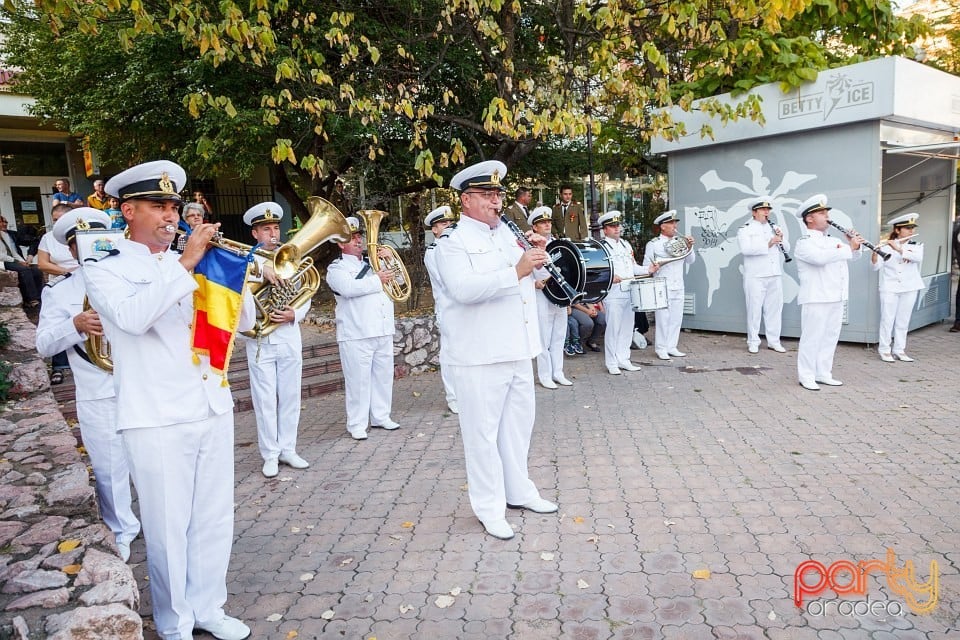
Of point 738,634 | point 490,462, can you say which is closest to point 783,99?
point 490,462

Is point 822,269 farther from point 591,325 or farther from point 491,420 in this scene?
point 491,420

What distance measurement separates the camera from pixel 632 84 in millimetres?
8602

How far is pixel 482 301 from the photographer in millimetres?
4109

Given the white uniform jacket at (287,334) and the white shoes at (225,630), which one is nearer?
the white shoes at (225,630)

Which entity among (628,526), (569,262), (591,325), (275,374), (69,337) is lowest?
(628,526)

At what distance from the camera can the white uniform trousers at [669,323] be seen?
959 centimetres

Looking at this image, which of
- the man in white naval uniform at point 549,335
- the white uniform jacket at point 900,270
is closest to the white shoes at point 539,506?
the man in white naval uniform at point 549,335

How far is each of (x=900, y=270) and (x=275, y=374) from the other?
8.13 metres

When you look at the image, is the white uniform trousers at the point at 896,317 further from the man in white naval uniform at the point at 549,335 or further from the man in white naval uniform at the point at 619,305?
the man in white naval uniform at the point at 549,335

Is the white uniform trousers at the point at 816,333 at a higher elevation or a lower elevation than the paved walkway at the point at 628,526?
higher

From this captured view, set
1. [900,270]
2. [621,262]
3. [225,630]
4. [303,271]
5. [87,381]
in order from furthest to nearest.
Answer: [900,270] < [621,262] < [303,271] < [87,381] < [225,630]

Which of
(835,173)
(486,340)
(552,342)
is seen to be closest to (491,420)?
(486,340)

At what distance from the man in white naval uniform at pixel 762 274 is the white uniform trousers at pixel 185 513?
8257mm

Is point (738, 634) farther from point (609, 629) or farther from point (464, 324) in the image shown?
point (464, 324)
